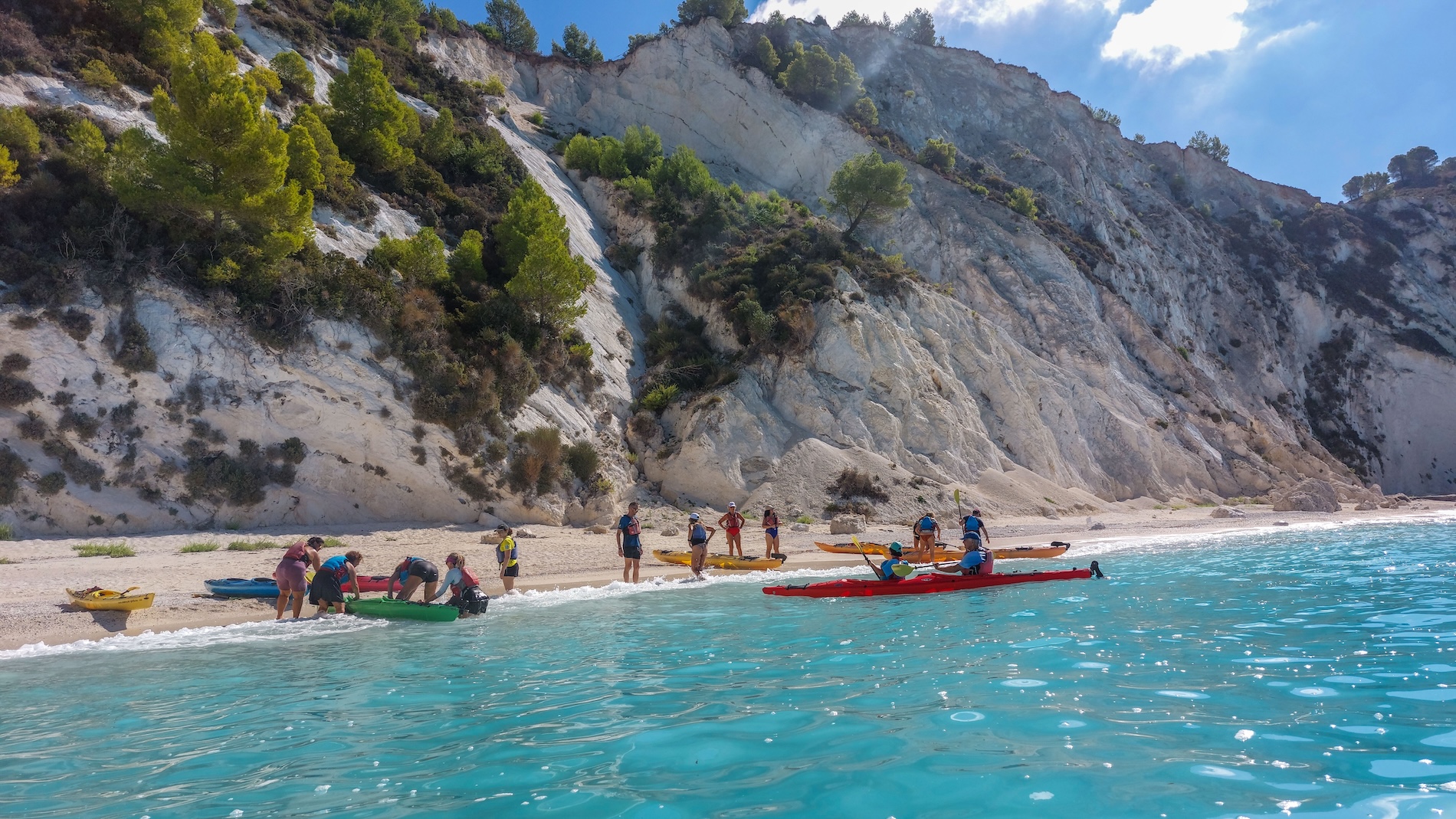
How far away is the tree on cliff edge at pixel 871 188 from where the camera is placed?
40.0 m

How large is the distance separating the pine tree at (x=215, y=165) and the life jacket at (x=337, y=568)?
43.6ft

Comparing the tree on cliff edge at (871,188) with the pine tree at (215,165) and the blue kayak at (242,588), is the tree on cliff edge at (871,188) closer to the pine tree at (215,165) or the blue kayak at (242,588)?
the pine tree at (215,165)

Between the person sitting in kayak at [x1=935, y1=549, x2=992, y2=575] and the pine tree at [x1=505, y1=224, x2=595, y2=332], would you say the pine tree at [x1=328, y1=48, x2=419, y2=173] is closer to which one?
the pine tree at [x1=505, y1=224, x2=595, y2=332]

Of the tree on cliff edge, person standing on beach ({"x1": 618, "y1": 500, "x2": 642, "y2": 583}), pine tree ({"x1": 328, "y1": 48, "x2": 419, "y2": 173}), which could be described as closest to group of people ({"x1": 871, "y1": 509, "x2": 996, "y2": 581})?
person standing on beach ({"x1": 618, "y1": 500, "x2": 642, "y2": 583})

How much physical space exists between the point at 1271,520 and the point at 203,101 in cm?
3969

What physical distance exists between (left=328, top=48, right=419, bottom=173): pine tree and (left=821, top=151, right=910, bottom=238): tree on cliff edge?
921 inches

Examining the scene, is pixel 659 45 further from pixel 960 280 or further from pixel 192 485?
pixel 192 485

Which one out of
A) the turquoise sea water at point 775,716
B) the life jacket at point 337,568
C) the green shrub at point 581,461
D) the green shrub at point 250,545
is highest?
the green shrub at point 581,461

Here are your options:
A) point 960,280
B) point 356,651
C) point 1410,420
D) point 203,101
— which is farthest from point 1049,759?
point 1410,420

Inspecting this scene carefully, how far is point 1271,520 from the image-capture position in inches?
1109

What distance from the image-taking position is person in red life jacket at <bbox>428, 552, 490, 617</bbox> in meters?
11.8

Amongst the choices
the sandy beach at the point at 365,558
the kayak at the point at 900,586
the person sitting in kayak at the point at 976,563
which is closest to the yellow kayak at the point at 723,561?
the sandy beach at the point at 365,558

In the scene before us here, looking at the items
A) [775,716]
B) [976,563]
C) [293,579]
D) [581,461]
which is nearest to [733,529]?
[976,563]

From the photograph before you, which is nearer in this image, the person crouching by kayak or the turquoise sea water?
the turquoise sea water
